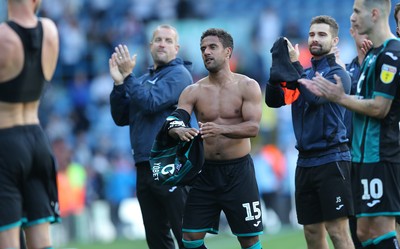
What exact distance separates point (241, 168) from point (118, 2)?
15.8 metres

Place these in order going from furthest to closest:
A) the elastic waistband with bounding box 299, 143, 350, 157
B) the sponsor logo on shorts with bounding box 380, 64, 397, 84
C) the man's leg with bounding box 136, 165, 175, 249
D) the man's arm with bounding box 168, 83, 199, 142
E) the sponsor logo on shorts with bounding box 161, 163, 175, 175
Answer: the man's leg with bounding box 136, 165, 175, 249 < the elastic waistband with bounding box 299, 143, 350, 157 < the sponsor logo on shorts with bounding box 161, 163, 175, 175 < the man's arm with bounding box 168, 83, 199, 142 < the sponsor logo on shorts with bounding box 380, 64, 397, 84

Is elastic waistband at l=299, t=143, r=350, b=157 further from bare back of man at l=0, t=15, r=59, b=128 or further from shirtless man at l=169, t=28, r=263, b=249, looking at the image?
Answer: bare back of man at l=0, t=15, r=59, b=128

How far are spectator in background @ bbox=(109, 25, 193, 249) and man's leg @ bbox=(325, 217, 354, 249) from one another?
164cm

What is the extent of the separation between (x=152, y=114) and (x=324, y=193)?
212 cm

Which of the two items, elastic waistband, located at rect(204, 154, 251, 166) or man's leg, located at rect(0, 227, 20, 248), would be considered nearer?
man's leg, located at rect(0, 227, 20, 248)

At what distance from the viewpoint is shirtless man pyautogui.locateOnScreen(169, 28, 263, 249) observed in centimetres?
894

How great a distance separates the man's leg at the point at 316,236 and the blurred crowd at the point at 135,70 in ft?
28.7

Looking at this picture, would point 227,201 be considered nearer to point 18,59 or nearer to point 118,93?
point 118,93

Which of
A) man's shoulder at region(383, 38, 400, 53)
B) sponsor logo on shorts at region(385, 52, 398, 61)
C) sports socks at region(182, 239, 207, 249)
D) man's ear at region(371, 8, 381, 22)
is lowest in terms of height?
sports socks at region(182, 239, 207, 249)

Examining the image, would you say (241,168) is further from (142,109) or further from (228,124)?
(142,109)

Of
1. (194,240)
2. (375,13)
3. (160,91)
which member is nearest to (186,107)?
(160,91)

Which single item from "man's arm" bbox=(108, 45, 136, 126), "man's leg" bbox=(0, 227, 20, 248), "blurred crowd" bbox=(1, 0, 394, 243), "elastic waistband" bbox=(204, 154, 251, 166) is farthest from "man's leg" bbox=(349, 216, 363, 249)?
"blurred crowd" bbox=(1, 0, 394, 243)

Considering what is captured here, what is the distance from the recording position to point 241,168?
902 centimetres

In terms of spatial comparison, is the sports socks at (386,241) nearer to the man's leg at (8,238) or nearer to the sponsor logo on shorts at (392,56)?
the sponsor logo on shorts at (392,56)
